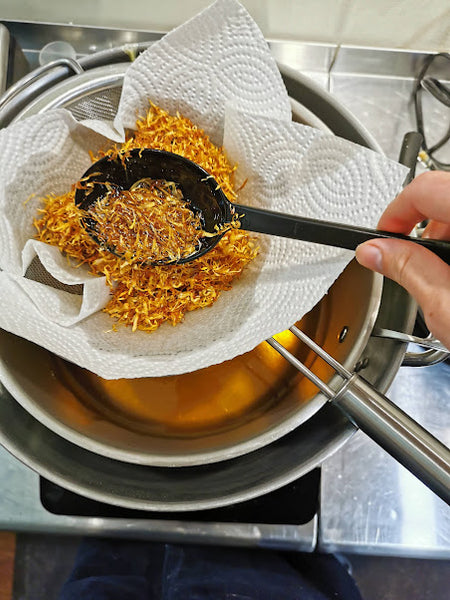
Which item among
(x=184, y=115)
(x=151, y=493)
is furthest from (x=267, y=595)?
(x=184, y=115)

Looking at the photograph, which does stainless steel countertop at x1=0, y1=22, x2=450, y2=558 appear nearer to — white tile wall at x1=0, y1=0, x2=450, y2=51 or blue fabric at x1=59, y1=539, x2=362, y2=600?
blue fabric at x1=59, y1=539, x2=362, y2=600

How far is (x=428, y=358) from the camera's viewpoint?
0.66 metres

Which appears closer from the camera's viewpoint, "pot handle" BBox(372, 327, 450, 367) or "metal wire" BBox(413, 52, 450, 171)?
"pot handle" BBox(372, 327, 450, 367)

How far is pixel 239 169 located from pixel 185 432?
36 cm

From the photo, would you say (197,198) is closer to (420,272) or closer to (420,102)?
(420,272)

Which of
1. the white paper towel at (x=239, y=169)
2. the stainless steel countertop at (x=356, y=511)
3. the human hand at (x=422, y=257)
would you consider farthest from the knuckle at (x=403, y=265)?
the stainless steel countertop at (x=356, y=511)

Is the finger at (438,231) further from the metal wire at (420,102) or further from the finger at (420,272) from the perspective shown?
the metal wire at (420,102)

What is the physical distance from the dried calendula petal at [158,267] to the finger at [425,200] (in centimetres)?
20

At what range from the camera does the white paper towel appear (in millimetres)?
587

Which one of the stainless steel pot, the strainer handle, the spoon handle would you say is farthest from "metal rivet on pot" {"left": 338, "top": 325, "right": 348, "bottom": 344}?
the strainer handle

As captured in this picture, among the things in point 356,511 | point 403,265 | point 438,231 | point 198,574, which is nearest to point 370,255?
point 403,265

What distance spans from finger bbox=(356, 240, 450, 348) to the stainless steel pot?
0.11 meters

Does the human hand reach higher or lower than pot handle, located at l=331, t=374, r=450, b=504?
higher

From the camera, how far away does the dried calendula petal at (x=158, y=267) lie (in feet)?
2.08
